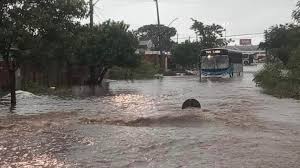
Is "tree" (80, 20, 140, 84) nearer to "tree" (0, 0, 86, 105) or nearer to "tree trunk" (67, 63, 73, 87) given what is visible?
"tree trunk" (67, 63, 73, 87)

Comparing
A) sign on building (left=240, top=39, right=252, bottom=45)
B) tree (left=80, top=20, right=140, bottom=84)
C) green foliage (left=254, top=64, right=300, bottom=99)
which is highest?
sign on building (left=240, top=39, right=252, bottom=45)

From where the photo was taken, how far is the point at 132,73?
59.2 meters

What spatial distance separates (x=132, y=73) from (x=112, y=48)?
19881 mm

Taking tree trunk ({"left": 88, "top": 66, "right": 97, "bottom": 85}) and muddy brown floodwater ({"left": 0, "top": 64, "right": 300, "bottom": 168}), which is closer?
muddy brown floodwater ({"left": 0, "top": 64, "right": 300, "bottom": 168})

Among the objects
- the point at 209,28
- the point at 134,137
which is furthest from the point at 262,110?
the point at 209,28

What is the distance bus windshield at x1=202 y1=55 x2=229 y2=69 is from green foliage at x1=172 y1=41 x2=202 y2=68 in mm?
30390

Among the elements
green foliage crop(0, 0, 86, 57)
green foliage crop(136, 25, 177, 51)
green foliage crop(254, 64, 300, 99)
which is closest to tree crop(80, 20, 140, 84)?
green foliage crop(254, 64, 300, 99)

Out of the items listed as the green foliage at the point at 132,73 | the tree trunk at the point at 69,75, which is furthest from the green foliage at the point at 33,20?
the green foliage at the point at 132,73

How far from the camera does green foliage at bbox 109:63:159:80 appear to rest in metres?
56.9

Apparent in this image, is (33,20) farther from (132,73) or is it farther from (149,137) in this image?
(132,73)

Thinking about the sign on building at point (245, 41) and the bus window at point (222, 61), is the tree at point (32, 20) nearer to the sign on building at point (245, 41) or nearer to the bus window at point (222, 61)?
the bus window at point (222, 61)

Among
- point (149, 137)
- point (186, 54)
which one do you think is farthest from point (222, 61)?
point (149, 137)

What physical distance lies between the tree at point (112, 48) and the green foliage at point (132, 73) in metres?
14.2

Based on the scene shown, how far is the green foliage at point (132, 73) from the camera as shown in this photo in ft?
187
